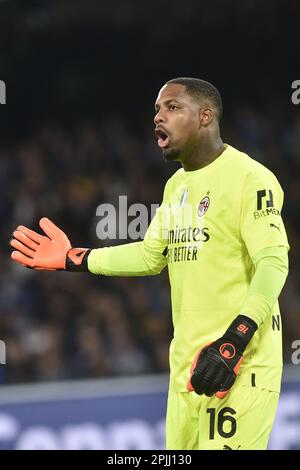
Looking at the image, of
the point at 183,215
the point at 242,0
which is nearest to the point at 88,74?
the point at 242,0

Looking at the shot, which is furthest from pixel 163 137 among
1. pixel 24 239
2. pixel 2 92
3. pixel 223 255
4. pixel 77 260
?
pixel 2 92

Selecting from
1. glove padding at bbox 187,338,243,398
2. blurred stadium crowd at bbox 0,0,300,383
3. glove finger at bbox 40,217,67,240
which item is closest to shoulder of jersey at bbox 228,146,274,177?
glove padding at bbox 187,338,243,398

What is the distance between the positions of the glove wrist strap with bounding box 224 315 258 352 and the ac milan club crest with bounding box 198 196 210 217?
1.66ft

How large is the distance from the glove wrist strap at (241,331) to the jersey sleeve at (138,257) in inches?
26.4

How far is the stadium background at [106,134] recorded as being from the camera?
879 centimetres

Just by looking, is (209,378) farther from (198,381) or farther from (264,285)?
(264,285)

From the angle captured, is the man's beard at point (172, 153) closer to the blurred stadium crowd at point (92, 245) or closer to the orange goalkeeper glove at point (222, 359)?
the orange goalkeeper glove at point (222, 359)

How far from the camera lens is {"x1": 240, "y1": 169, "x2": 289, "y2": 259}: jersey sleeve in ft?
12.0

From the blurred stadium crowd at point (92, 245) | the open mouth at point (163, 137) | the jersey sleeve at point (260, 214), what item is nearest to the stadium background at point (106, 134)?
the blurred stadium crowd at point (92, 245)

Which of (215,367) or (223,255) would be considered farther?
(223,255)

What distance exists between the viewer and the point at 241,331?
3.54 metres

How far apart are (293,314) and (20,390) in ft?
9.43

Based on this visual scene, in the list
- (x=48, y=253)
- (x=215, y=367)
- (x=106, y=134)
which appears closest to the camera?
(x=215, y=367)

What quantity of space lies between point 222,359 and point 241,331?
122mm
